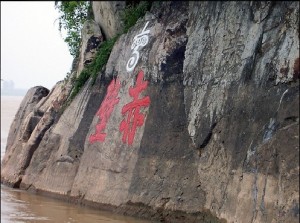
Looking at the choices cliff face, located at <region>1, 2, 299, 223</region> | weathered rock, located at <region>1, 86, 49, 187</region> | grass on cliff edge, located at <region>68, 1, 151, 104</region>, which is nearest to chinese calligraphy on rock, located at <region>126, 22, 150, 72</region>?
cliff face, located at <region>1, 2, 299, 223</region>

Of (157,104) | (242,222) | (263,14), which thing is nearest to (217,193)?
(242,222)

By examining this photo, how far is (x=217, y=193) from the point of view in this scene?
719 cm

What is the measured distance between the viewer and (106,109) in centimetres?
1016

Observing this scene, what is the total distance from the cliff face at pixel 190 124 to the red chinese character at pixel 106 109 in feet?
0.11

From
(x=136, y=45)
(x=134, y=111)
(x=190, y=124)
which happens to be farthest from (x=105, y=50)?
(x=190, y=124)

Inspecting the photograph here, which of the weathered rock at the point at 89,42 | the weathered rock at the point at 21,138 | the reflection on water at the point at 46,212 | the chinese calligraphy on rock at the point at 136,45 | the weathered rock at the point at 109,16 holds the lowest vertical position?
the reflection on water at the point at 46,212

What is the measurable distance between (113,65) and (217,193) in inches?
187

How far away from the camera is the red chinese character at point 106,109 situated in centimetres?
995

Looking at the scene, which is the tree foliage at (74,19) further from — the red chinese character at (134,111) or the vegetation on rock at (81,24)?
the red chinese character at (134,111)

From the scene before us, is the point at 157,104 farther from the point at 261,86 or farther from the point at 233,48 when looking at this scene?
the point at 261,86

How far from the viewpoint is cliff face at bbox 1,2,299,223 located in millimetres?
6375

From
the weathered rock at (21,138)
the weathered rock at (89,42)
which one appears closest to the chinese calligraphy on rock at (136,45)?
the weathered rock at (89,42)

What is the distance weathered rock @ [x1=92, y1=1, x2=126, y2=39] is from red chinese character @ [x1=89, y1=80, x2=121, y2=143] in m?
2.16

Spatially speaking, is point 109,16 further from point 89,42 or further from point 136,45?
point 136,45
